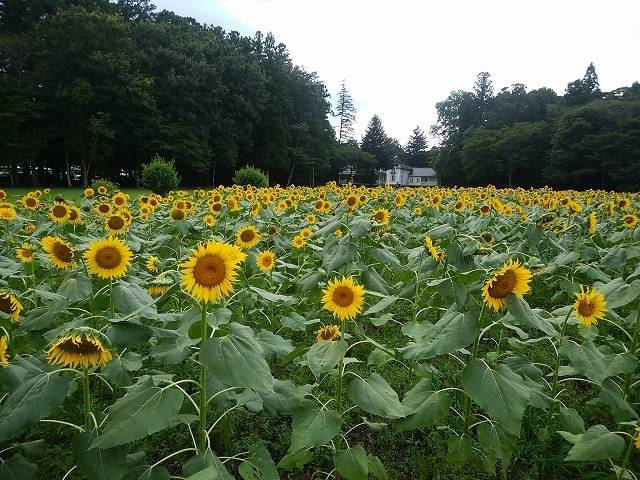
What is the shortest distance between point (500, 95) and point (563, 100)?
8492mm

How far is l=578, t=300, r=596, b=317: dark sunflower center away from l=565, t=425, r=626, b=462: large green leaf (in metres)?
0.61

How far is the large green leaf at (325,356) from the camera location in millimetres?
1693

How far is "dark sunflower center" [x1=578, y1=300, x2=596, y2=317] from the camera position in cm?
221

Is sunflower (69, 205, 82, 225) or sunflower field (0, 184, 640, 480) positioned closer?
sunflower field (0, 184, 640, 480)

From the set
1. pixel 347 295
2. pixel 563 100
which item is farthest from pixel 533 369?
pixel 563 100

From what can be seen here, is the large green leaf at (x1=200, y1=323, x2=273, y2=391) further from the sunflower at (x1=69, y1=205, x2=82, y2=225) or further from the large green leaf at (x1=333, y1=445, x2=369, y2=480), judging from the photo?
the sunflower at (x1=69, y1=205, x2=82, y2=225)

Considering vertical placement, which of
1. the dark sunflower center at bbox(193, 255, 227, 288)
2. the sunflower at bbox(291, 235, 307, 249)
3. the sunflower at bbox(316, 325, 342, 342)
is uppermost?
the dark sunflower center at bbox(193, 255, 227, 288)

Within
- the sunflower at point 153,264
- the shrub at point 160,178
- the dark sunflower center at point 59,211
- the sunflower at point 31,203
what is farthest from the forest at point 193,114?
the sunflower at point 153,264

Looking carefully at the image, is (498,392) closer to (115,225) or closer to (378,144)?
(115,225)

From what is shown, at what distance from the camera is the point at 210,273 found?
1.60 metres

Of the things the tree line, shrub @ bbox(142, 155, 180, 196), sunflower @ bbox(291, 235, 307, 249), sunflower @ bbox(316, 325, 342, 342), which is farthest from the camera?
the tree line

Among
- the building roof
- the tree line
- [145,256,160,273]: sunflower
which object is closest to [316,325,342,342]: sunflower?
[145,256,160,273]: sunflower

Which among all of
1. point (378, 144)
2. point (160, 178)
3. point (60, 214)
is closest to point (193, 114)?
point (160, 178)

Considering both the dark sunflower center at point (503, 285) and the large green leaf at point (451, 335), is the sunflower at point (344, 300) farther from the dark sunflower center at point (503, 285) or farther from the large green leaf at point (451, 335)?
the dark sunflower center at point (503, 285)
